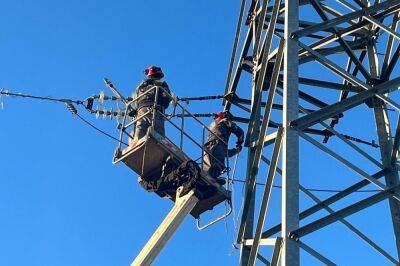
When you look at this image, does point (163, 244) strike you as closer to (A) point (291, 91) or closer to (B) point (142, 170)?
(B) point (142, 170)

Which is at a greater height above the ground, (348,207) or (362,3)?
(362,3)

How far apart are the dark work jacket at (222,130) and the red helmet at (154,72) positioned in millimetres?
1441

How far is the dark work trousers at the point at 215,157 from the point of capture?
14.3 meters

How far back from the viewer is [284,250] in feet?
27.1

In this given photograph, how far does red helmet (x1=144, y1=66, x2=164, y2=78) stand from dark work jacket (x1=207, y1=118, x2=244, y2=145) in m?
1.44

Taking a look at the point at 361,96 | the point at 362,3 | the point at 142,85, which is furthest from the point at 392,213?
the point at 142,85

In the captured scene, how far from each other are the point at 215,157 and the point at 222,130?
0.61 metres

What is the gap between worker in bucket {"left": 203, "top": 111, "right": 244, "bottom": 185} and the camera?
1444 cm

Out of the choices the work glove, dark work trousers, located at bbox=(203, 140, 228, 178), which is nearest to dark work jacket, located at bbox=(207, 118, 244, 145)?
dark work trousers, located at bbox=(203, 140, 228, 178)

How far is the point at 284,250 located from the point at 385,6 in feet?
14.7

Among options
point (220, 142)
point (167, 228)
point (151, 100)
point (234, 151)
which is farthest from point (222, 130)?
point (167, 228)

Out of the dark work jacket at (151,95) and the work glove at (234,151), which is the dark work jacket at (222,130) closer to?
the work glove at (234,151)

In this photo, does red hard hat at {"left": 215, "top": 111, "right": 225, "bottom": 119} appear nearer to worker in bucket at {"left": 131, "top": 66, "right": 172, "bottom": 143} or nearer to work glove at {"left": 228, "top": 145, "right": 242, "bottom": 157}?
work glove at {"left": 228, "top": 145, "right": 242, "bottom": 157}

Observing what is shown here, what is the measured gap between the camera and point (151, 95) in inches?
564
